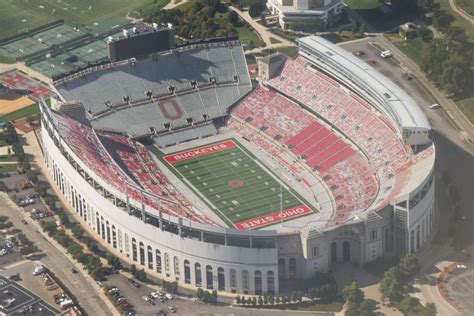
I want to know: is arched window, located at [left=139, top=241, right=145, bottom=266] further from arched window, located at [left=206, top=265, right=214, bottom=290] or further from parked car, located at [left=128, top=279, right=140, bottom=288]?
arched window, located at [left=206, top=265, right=214, bottom=290]

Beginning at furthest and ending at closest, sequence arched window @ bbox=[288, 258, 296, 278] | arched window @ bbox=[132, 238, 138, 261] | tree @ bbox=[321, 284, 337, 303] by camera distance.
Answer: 1. arched window @ bbox=[132, 238, 138, 261]
2. arched window @ bbox=[288, 258, 296, 278]
3. tree @ bbox=[321, 284, 337, 303]

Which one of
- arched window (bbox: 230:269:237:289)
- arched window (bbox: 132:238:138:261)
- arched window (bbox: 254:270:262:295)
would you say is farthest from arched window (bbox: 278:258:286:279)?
arched window (bbox: 132:238:138:261)

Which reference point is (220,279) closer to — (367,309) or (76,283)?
(76,283)

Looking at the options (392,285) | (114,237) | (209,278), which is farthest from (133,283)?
(392,285)

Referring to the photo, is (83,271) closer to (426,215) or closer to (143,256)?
(143,256)

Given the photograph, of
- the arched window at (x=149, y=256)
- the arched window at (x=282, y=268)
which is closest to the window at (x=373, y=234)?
the arched window at (x=282, y=268)

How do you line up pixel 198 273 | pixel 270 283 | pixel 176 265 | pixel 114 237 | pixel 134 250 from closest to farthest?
pixel 270 283 < pixel 198 273 < pixel 176 265 < pixel 134 250 < pixel 114 237

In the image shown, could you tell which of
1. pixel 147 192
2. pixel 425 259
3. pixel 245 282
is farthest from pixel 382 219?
pixel 147 192

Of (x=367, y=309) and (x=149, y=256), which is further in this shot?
(x=149, y=256)
